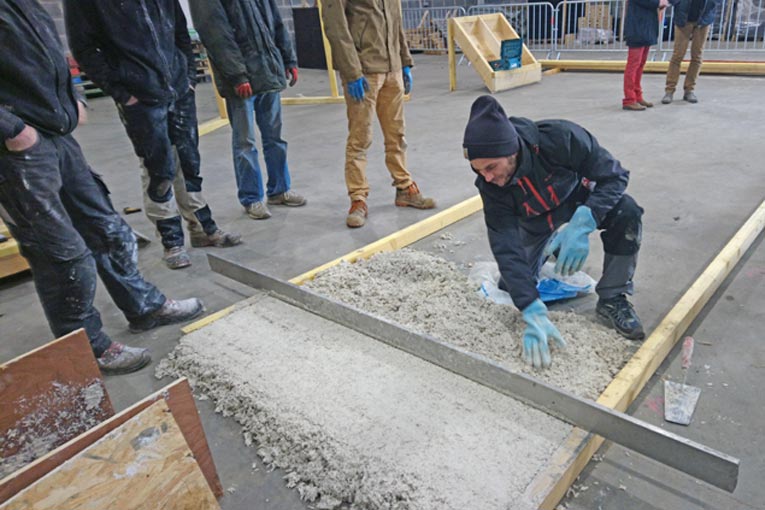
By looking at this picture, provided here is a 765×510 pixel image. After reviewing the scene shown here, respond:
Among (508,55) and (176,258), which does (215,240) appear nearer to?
(176,258)

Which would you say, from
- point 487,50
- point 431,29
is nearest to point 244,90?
point 487,50

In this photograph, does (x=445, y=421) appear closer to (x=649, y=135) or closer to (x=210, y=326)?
(x=210, y=326)

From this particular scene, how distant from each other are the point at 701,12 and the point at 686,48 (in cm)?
38

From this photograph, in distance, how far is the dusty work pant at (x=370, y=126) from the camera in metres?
3.32

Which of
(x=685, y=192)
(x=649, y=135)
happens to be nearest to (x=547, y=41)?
(x=649, y=135)

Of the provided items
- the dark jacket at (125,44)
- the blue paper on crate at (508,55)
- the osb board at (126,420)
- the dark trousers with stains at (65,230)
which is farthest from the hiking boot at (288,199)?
the blue paper on crate at (508,55)

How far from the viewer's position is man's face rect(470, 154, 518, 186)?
186cm

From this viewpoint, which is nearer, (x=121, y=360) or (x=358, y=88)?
(x=121, y=360)

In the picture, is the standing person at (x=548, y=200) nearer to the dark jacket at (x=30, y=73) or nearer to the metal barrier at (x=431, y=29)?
the dark jacket at (x=30, y=73)

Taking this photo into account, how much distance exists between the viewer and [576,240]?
78.8 inches

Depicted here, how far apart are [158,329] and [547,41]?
11.2m

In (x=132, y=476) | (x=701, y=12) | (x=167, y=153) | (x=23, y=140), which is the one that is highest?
(x=701, y=12)

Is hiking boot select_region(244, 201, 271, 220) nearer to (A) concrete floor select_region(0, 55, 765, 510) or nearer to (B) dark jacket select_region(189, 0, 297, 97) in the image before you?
(A) concrete floor select_region(0, 55, 765, 510)

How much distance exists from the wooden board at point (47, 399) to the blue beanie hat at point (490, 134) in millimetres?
1374
